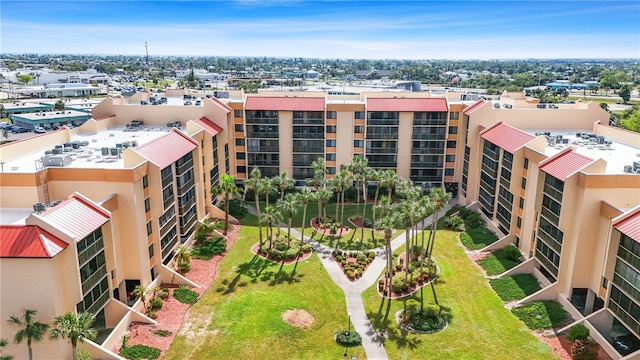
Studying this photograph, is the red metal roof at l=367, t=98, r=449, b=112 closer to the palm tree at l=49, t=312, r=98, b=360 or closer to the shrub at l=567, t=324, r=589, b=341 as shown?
the shrub at l=567, t=324, r=589, b=341

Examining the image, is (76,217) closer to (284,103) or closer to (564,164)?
(564,164)

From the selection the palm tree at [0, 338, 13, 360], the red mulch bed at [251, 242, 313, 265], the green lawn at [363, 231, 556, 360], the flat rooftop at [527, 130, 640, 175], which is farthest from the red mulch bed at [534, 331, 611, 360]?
the palm tree at [0, 338, 13, 360]

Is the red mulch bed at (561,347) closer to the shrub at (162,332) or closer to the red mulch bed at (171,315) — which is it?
the red mulch bed at (171,315)

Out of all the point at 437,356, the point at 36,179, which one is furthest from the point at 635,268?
the point at 36,179

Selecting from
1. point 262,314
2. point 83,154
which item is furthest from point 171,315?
point 83,154

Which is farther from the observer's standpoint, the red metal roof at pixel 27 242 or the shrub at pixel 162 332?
the shrub at pixel 162 332

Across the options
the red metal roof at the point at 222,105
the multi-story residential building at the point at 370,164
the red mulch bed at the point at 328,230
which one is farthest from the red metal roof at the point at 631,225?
the red metal roof at the point at 222,105
